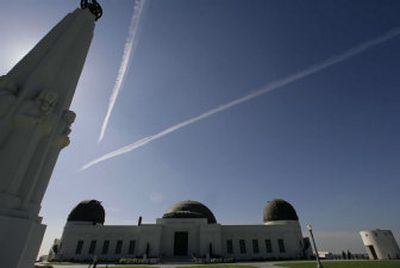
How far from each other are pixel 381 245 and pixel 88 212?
4918 cm

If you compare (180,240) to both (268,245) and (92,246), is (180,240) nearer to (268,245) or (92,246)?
(92,246)

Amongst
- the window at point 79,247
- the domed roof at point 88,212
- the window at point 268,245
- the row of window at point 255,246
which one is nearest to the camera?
the window at point 79,247

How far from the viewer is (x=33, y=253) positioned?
444 centimetres

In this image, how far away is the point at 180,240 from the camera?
36.7 m

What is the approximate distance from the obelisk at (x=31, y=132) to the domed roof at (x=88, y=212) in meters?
42.6

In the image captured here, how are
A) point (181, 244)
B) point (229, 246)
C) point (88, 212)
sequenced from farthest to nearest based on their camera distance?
point (88, 212) → point (229, 246) → point (181, 244)

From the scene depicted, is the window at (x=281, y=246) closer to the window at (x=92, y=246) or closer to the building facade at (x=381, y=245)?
the building facade at (x=381, y=245)

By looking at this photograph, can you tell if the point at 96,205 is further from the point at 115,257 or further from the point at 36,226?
the point at 36,226

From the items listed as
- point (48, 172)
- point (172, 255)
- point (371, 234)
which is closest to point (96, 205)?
point (172, 255)

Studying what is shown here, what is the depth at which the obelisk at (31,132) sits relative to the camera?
3928mm

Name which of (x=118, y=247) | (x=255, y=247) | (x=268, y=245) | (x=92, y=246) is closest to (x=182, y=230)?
(x=118, y=247)

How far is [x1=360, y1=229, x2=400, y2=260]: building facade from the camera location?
109 feet

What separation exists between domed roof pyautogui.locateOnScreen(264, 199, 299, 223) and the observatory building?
2.55 m

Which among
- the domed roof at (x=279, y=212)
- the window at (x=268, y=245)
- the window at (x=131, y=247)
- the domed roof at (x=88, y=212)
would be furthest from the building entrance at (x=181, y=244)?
the domed roof at (x=279, y=212)
